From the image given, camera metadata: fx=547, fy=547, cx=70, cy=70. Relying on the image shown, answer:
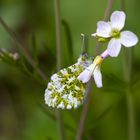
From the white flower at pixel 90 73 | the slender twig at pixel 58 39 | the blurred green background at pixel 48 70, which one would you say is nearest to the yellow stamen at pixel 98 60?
the white flower at pixel 90 73

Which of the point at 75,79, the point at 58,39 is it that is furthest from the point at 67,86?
the point at 58,39

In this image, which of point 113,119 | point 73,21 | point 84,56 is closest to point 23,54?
point 84,56

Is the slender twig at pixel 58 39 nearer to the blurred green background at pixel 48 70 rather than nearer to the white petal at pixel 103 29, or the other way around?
the white petal at pixel 103 29

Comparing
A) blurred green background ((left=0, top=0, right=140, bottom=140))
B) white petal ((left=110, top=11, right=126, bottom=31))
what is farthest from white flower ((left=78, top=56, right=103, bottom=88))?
blurred green background ((left=0, top=0, right=140, bottom=140))

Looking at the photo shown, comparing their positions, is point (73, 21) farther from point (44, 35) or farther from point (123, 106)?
point (123, 106)

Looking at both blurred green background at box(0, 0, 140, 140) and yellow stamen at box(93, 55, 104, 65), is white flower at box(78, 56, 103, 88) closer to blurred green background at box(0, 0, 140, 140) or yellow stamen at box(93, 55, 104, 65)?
yellow stamen at box(93, 55, 104, 65)
